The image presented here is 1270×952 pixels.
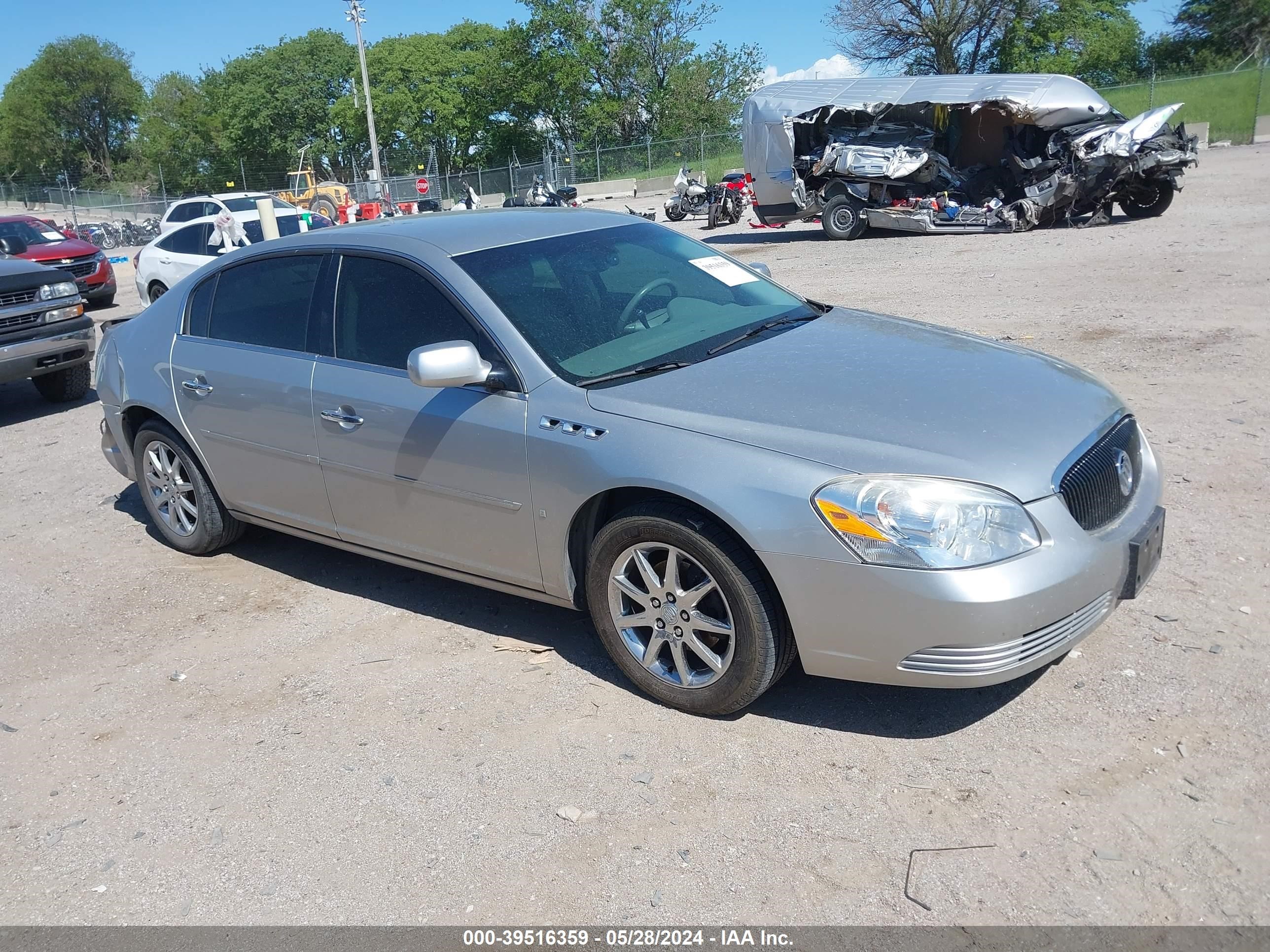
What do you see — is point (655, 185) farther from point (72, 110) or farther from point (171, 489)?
point (72, 110)

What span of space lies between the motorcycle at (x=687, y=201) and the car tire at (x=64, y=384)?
18.5 m

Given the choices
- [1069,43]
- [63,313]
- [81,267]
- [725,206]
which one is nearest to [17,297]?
[63,313]

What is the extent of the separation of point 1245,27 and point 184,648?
62233 millimetres

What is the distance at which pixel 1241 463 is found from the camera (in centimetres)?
556

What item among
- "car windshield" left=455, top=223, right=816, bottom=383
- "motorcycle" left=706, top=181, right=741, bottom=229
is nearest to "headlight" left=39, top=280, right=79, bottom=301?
"car windshield" left=455, top=223, right=816, bottom=383

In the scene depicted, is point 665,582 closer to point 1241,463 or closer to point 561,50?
point 1241,463

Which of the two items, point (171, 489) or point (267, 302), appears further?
point (171, 489)

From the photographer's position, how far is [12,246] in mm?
10422

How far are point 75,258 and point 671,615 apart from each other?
58.1 ft

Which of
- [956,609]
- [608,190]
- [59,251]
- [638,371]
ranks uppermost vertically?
[608,190]

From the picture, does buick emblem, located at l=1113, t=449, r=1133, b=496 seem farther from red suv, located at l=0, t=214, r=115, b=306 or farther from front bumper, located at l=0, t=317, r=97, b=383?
red suv, located at l=0, t=214, r=115, b=306

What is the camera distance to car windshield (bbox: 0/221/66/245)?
18766 millimetres

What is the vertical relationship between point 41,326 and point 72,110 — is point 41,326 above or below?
below

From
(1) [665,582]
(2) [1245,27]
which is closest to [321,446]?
(1) [665,582]
